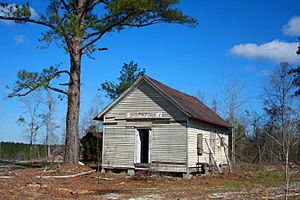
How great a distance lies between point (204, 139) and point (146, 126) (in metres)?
4.00

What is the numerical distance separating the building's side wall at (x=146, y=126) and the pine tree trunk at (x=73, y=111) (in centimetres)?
175

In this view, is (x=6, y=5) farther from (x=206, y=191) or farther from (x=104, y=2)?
(x=206, y=191)

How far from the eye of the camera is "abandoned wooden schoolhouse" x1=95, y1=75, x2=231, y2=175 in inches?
778

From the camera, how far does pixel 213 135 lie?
24750 millimetres

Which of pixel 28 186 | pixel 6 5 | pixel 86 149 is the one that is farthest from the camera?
pixel 86 149

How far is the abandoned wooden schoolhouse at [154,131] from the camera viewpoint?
19.8m

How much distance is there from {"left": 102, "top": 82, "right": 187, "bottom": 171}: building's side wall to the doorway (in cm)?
30

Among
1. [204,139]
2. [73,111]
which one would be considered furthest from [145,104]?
[204,139]

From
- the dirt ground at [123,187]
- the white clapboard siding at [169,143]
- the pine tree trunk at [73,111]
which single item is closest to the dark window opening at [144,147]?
the white clapboard siding at [169,143]

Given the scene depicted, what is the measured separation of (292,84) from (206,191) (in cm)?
1804

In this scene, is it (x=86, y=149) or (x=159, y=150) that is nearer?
(x=159, y=150)

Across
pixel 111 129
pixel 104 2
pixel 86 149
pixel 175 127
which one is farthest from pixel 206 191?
pixel 86 149

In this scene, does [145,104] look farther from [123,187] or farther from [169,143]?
[123,187]

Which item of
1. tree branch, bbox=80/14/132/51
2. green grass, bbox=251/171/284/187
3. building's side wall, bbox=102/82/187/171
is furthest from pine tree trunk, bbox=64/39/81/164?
green grass, bbox=251/171/284/187
